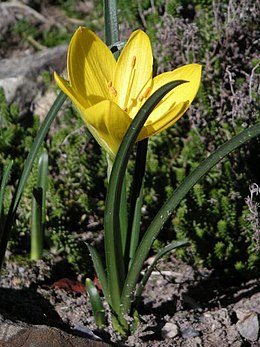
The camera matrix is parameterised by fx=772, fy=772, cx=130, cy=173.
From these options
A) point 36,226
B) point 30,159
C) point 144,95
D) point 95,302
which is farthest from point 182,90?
point 36,226

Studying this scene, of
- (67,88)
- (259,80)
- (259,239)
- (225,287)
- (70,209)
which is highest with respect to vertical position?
(67,88)

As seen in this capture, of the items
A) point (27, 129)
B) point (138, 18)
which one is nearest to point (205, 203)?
point (27, 129)

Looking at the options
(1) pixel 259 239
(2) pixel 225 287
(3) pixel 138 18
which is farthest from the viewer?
(3) pixel 138 18

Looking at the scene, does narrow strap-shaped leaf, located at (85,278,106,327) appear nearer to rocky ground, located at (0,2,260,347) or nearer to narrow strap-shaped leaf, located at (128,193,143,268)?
rocky ground, located at (0,2,260,347)

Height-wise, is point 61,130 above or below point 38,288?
above

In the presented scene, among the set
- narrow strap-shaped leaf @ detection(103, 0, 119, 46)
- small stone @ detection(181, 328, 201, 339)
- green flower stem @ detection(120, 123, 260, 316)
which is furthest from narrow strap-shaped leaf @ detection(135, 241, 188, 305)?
narrow strap-shaped leaf @ detection(103, 0, 119, 46)

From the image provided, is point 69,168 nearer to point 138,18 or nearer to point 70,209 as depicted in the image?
point 70,209

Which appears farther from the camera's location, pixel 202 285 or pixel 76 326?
pixel 202 285
